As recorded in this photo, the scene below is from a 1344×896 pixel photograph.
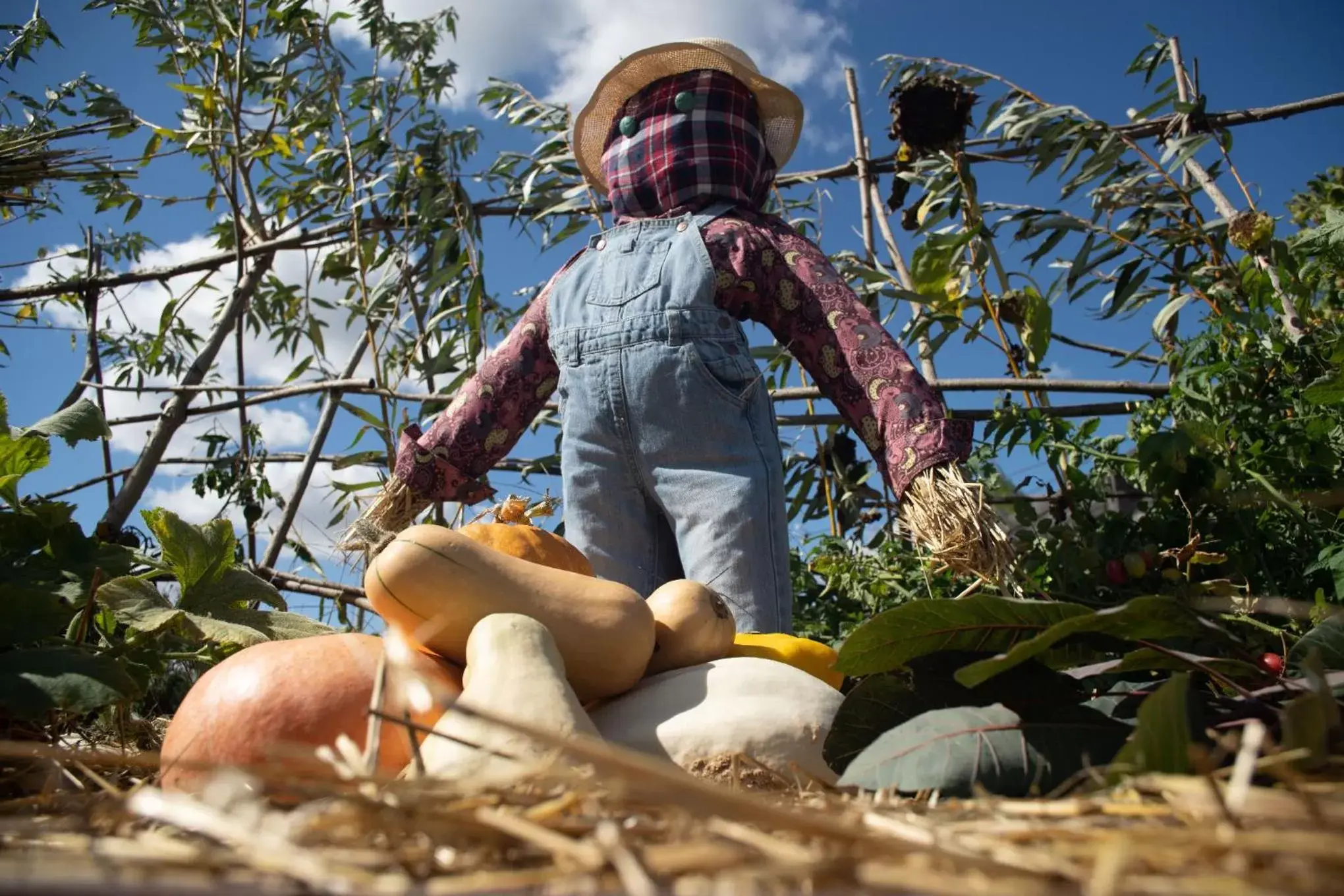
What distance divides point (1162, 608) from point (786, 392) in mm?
1884

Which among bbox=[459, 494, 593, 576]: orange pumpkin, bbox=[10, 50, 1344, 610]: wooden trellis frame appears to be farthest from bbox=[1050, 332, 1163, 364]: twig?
bbox=[459, 494, 593, 576]: orange pumpkin

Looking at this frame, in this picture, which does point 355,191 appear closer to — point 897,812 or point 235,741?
point 235,741

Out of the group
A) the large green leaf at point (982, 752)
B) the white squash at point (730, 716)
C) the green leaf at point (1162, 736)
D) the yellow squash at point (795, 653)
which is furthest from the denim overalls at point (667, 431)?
Answer: the green leaf at point (1162, 736)

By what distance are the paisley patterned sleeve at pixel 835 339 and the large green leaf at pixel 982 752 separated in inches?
30.9

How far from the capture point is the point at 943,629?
0.69m

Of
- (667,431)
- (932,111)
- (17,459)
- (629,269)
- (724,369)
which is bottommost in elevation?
(17,459)

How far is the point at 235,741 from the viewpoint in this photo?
0.69m

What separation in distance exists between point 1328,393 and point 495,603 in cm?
110

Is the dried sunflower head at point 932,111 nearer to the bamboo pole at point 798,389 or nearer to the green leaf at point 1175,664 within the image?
the bamboo pole at point 798,389

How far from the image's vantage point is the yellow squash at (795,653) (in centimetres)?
101

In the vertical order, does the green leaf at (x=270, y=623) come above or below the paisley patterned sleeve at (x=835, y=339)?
below

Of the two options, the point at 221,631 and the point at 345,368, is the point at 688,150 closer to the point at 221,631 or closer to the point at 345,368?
the point at 221,631

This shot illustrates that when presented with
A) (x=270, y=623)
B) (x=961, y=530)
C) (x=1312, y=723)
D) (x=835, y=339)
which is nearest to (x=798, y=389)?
(x=835, y=339)

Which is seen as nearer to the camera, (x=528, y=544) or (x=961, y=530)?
(x=528, y=544)
